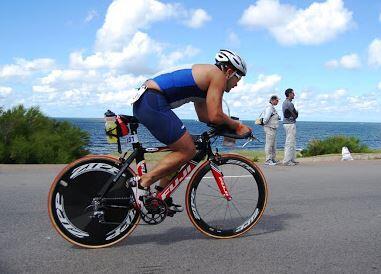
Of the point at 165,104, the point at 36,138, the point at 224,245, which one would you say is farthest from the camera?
the point at 36,138

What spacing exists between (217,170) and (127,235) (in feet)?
3.60

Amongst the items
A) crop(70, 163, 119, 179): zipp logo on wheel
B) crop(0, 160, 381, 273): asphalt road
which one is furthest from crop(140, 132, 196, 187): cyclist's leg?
crop(0, 160, 381, 273): asphalt road

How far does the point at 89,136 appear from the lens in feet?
54.3

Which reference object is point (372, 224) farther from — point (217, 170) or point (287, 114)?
point (287, 114)

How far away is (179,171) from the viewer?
15.6ft

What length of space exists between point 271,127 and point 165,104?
906cm

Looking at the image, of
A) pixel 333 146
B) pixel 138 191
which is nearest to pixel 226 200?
pixel 138 191

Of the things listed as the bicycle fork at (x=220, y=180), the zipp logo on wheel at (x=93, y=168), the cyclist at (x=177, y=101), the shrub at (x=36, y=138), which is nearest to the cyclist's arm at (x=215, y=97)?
the cyclist at (x=177, y=101)

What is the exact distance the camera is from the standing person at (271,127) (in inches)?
520

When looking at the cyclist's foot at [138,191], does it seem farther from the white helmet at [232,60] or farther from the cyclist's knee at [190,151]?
the white helmet at [232,60]

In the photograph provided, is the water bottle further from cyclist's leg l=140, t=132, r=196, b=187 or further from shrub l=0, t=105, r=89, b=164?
shrub l=0, t=105, r=89, b=164

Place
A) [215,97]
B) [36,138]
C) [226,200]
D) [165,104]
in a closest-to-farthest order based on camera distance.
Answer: [215,97] < [165,104] < [226,200] < [36,138]

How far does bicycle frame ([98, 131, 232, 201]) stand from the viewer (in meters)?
4.59

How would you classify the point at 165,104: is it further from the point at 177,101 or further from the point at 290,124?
the point at 290,124
